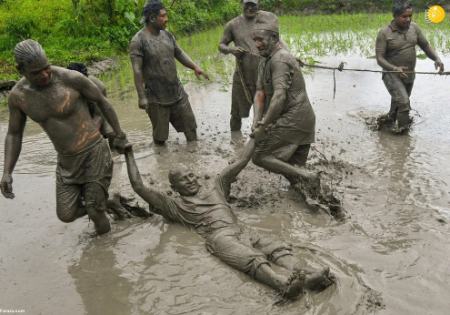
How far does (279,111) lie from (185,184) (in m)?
1.16

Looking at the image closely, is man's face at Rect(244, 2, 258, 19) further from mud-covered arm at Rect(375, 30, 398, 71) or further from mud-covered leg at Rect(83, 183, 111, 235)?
mud-covered leg at Rect(83, 183, 111, 235)

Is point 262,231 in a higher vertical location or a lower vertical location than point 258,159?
lower

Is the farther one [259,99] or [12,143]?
[259,99]

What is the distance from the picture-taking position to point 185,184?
4.35 metres

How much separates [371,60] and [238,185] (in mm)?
7908

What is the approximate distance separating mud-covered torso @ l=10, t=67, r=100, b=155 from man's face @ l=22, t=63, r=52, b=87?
8 centimetres

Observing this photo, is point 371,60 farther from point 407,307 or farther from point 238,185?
point 407,307

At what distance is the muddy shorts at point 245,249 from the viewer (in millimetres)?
3695

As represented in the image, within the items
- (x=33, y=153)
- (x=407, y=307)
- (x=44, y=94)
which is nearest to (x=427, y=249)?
(x=407, y=307)

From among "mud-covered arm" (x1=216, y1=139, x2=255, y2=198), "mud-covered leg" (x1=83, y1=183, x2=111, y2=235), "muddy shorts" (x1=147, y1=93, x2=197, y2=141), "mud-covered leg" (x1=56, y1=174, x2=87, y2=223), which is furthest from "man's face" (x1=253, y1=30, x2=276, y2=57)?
"muddy shorts" (x1=147, y1=93, x2=197, y2=141)

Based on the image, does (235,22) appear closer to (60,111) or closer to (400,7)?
(400,7)

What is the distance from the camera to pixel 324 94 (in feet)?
31.0

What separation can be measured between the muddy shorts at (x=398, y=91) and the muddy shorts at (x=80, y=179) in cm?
428

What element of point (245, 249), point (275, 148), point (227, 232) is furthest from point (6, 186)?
point (275, 148)
